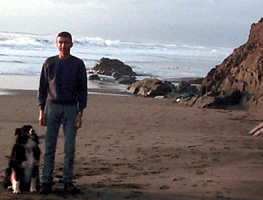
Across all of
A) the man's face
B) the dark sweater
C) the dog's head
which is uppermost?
the man's face

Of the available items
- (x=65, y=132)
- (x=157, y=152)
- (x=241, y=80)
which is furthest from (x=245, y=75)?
(x=65, y=132)

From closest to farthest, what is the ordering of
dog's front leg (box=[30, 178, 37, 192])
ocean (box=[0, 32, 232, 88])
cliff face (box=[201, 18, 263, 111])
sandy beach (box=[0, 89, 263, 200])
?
dog's front leg (box=[30, 178, 37, 192]) < sandy beach (box=[0, 89, 263, 200]) < cliff face (box=[201, 18, 263, 111]) < ocean (box=[0, 32, 232, 88])

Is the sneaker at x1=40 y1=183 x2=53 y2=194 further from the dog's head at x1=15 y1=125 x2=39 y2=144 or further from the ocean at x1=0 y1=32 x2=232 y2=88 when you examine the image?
the ocean at x1=0 y1=32 x2=232 y2=88

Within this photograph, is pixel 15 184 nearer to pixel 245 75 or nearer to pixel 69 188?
pixel 69 188

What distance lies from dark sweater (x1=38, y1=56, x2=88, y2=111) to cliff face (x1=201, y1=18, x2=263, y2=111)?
821 centimetres

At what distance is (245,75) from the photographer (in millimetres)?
13688

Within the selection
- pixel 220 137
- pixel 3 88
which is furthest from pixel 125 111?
pixel 3 88

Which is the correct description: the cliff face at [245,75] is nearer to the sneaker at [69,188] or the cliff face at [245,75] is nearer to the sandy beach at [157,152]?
the sandy beach at [157,152]

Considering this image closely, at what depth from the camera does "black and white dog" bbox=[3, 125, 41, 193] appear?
15.0 feet

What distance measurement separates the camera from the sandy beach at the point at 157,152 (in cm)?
505

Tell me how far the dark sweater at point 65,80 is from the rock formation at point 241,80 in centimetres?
824

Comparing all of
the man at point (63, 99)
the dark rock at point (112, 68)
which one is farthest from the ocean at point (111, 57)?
the man at point (63, 99)

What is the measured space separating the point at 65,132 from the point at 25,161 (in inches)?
21.2

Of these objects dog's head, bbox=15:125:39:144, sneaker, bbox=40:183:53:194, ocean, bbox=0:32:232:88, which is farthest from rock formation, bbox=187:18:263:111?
ocean, bbox=0:32:232:88
